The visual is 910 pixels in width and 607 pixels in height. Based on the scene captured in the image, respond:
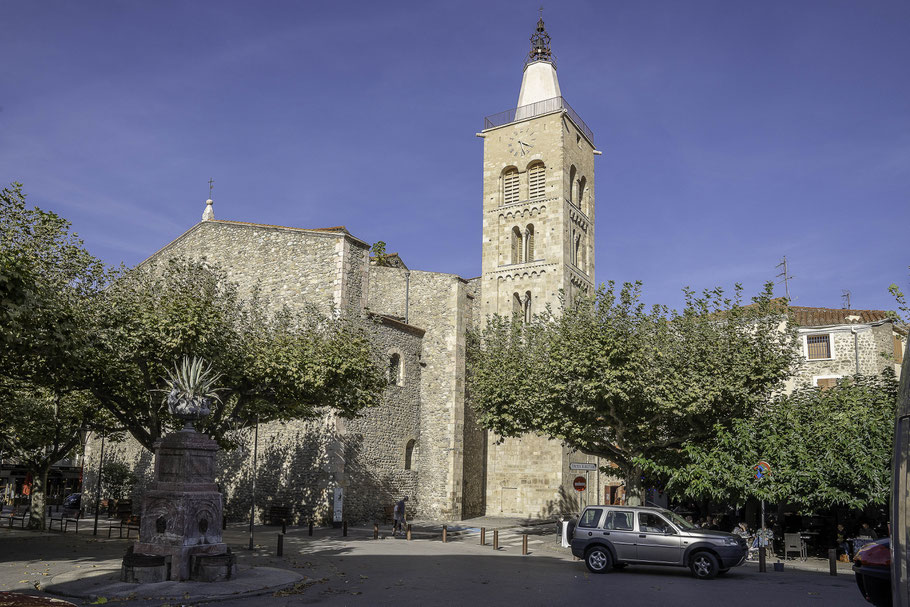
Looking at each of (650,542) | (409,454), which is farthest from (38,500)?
(650,542)

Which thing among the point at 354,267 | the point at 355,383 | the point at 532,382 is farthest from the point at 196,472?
the point at 354,267

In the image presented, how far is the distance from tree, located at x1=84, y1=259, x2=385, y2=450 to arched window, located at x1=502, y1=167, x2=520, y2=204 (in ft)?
64.0

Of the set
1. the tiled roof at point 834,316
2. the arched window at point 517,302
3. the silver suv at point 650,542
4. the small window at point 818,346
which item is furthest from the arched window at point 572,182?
the silver suv at point 650,542

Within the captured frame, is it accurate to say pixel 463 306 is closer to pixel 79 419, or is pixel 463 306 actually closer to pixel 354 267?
pixel 354 267

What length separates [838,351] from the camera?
3219 cm

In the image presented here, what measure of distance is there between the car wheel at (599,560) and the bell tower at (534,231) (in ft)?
55.4

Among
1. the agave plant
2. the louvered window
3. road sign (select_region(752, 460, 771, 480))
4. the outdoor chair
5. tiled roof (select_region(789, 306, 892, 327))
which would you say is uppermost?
the louvered window

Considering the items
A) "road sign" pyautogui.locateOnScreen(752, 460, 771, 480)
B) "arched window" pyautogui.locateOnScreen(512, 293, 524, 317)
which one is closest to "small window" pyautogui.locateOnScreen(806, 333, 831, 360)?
"arched window" pyautogui.locateOnScreen(512, 293, 524, 317)

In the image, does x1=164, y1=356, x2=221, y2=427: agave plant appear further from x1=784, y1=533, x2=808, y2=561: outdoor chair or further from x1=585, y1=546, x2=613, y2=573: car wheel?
x1=784, y1=533, x2=808, y2=561: outdoor chair

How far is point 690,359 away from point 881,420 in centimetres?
540

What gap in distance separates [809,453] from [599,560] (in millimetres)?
8594

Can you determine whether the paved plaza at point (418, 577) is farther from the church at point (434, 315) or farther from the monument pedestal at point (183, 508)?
the church at point (434, 315)

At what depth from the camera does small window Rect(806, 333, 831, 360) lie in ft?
106

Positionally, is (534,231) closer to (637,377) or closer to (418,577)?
(637,377)
